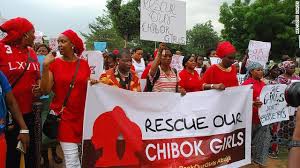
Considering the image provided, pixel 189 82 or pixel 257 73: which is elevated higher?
pixel 257 73

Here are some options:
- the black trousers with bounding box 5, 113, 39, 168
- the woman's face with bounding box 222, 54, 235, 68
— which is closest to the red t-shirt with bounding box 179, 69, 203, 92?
the woman's face with bounding box 222, 54, 235, 68

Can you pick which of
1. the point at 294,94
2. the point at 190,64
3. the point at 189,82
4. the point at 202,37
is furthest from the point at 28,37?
→ the point at 202,37

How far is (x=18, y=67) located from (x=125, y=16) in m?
29.8

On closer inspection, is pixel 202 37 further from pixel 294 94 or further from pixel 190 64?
pixel 294 94

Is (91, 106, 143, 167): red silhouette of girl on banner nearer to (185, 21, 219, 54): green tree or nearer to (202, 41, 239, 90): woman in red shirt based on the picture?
(202, 41, 239, 90): woman in red shirt

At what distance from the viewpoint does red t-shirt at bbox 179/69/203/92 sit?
19.5ft

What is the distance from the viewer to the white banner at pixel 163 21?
19.7 feet

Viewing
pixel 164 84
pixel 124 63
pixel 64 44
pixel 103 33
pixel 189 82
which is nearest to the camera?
pixel 64 44

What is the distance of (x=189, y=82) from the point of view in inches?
236

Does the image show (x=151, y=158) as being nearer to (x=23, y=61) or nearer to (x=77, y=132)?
(x=77, y=132)

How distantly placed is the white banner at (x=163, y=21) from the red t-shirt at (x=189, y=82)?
1.63 feet

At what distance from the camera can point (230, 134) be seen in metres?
5.26

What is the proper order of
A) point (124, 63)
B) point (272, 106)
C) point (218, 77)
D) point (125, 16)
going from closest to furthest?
point (124, 63) → point (218, 77) → point (272, 106) → point (125, 16)

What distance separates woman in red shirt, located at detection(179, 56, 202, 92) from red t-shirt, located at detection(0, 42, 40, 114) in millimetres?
2311
